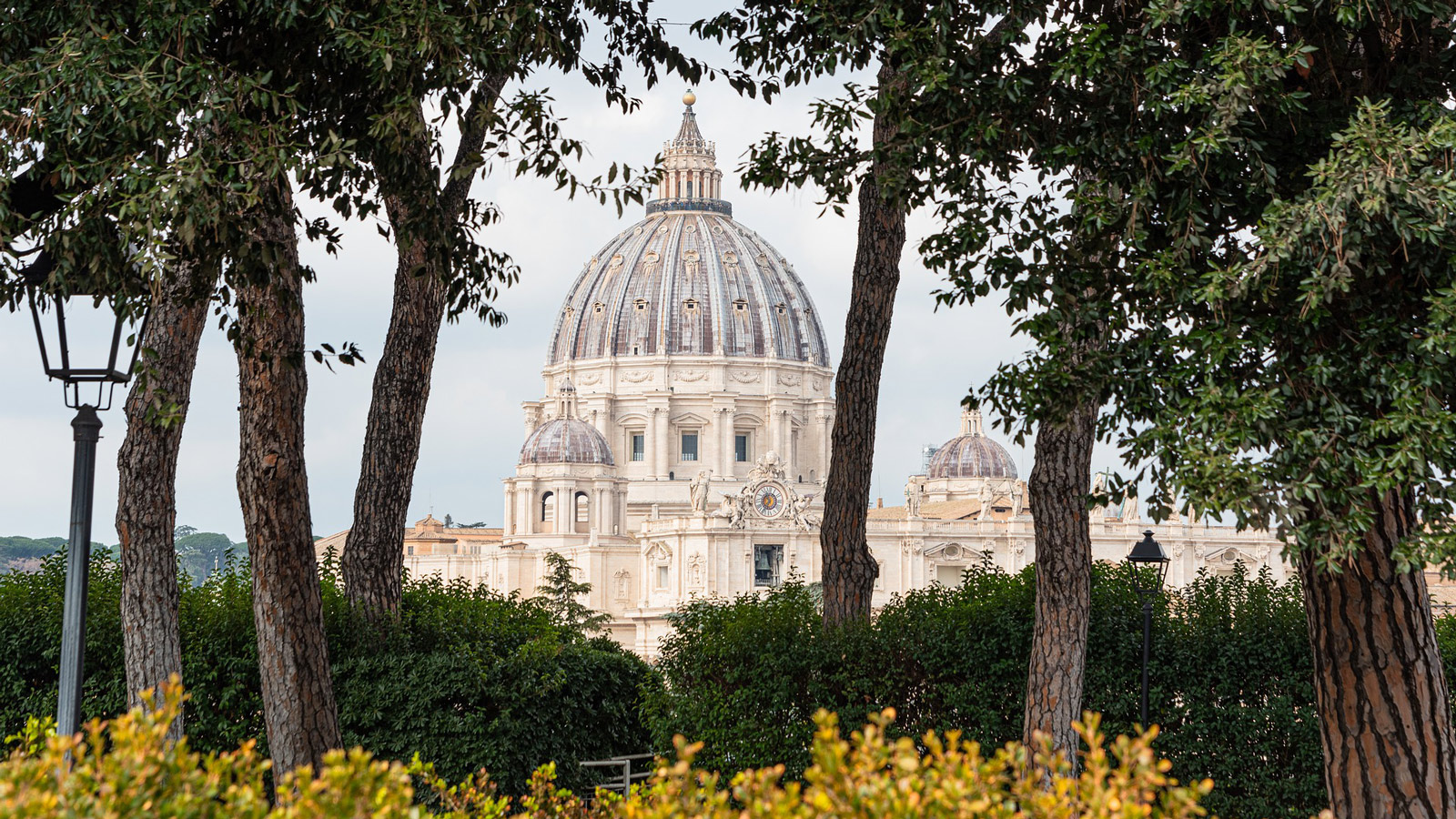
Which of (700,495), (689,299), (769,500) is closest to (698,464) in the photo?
(689,299)

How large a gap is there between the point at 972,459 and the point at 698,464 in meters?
19.4

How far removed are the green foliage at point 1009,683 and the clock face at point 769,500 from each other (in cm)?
7479

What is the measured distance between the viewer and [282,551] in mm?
8352

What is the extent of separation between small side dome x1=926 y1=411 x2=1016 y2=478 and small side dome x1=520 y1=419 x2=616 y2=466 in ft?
82.7

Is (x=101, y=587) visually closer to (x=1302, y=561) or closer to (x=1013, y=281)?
(x=1013, y=281)

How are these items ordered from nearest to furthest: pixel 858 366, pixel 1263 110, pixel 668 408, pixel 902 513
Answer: pixel 1263 110 → pixel 858 366 → pixel 902 513 → pixel 668 408

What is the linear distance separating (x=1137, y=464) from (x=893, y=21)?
94.9 inches

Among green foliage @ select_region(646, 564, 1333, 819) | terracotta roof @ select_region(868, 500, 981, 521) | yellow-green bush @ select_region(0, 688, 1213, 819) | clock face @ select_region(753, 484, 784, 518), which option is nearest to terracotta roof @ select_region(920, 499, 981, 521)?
terracotta roof @ select_region(868, 500, 981, 521)

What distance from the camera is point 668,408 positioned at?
10900cm

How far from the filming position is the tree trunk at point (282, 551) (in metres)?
8.32

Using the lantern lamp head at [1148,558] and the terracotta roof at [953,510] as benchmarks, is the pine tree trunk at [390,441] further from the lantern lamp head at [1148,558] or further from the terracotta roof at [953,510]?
the terracotta roof at [953,510]

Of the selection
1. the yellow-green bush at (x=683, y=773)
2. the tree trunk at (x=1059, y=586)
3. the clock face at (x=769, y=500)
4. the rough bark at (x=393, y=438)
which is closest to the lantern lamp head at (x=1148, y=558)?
the tree trunk at (x=1059, y=586)

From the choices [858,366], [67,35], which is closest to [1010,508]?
[858,366]

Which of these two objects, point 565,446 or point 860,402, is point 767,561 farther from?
point 860,402
